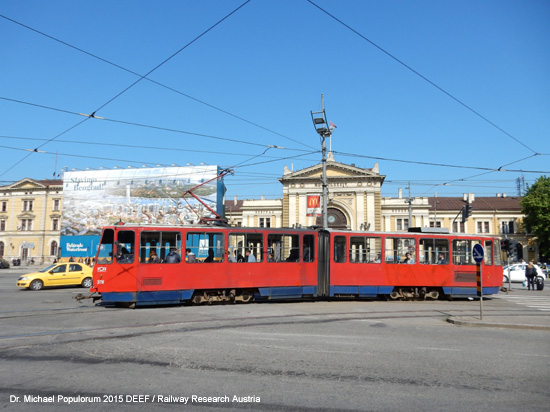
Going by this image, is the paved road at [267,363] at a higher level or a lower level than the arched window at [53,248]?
lower

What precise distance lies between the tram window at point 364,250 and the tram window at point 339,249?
285mm

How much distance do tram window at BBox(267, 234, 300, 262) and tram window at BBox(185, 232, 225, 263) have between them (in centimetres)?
184

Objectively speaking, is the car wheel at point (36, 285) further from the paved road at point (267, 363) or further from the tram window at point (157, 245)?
the tram window at point (157, 245)

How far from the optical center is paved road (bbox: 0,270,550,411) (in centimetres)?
534

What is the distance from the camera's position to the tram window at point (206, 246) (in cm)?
1504

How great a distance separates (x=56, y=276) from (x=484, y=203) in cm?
6945

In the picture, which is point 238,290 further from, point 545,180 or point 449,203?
point 449,203

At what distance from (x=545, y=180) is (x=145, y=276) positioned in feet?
211

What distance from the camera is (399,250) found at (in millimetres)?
17406

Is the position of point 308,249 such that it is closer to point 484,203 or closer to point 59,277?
point 59,277

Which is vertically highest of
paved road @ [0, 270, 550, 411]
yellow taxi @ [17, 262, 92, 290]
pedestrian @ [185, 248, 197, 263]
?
pedestrian @ [185, 248, 197, 263]

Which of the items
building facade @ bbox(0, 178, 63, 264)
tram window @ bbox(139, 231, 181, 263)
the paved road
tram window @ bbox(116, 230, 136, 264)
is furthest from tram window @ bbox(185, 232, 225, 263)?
building facade @ bbox(0, 178, 63, 264)

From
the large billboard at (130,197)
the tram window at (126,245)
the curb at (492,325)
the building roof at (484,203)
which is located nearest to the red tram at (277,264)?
the tram window at (126,245)

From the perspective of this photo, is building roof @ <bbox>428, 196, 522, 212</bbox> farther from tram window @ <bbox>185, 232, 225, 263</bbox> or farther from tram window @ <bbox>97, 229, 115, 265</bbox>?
tram window @ <bbox>97, 229, 115, 265</bbox>
